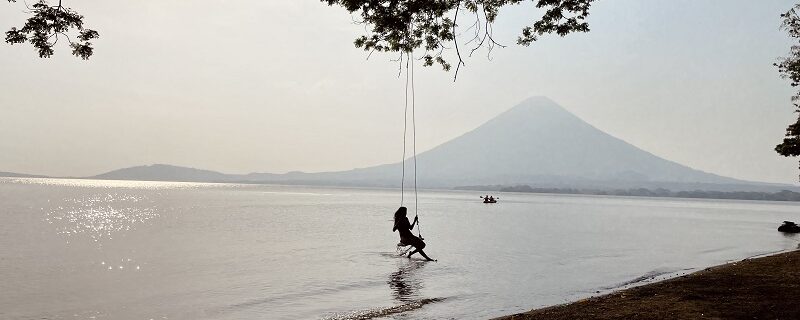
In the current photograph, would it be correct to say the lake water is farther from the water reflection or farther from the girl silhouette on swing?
the girl silhouette on swing

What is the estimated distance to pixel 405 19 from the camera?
44.1ft

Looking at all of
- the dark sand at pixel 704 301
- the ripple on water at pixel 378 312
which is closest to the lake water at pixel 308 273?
the ripple on water at pixel 378 312

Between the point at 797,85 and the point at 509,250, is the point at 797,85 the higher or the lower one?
the higher one

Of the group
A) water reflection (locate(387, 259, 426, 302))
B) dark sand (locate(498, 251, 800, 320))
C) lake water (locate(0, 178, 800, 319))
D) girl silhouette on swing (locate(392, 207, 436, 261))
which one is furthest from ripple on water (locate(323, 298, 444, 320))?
girl silhouette on swing (locate(392, 207, 436, 261))

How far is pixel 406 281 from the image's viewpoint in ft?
66.8

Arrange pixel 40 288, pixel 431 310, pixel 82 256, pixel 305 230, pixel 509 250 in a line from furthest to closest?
pixel 305 230 → pixel 509 250 → pixel 82 256 → pixel 40 288 → pixel 431 310

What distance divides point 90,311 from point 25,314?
1531mm

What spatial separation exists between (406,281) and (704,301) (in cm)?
1044

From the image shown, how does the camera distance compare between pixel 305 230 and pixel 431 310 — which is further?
pixel 305 230

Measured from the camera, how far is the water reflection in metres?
17.3

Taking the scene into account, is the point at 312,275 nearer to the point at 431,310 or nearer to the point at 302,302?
the point at 302,302

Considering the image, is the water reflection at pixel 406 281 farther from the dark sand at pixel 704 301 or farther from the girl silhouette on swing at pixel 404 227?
the dark sand at pixel 704 301

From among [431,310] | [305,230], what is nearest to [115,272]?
[431,310]

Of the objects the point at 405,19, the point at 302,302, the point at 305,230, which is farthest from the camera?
the point at 305,230
